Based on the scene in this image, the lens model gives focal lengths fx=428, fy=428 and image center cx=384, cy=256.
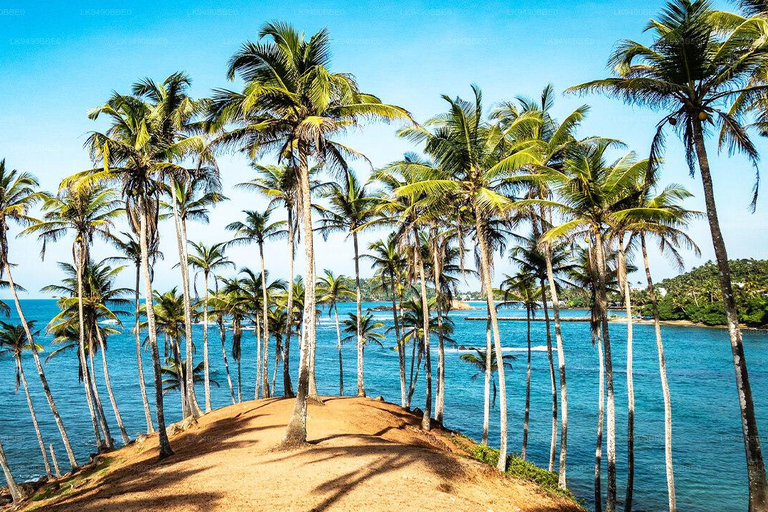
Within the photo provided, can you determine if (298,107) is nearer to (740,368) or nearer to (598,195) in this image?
(598,195)

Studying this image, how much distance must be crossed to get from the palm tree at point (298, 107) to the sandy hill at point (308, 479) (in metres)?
1.74

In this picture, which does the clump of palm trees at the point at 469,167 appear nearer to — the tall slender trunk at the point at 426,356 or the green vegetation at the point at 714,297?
the tall slender trunk at the point at 426,356

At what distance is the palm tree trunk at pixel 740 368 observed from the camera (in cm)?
989

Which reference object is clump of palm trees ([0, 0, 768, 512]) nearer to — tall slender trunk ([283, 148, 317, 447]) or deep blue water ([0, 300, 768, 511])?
tall slender trunk ([283, 148, 317, 447])

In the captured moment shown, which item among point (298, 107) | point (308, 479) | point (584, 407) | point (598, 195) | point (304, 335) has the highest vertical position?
point (298, 107)

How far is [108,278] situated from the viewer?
984 inches

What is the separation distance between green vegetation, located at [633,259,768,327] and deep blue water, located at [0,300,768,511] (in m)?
6.10

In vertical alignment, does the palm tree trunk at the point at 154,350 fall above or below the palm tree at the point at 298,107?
below

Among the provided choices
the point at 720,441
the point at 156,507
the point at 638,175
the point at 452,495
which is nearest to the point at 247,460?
the point at 156,507

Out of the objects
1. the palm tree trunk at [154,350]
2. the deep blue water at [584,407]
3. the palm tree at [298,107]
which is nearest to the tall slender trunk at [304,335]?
the palm tree at [298,107]

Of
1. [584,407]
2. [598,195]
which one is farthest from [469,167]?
[584,407]

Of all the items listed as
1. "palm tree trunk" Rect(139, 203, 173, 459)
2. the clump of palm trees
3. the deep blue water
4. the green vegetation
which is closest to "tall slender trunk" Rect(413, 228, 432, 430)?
the clump of palm trees

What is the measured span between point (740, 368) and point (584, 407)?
33.2 metres

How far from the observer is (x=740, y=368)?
10.0m
